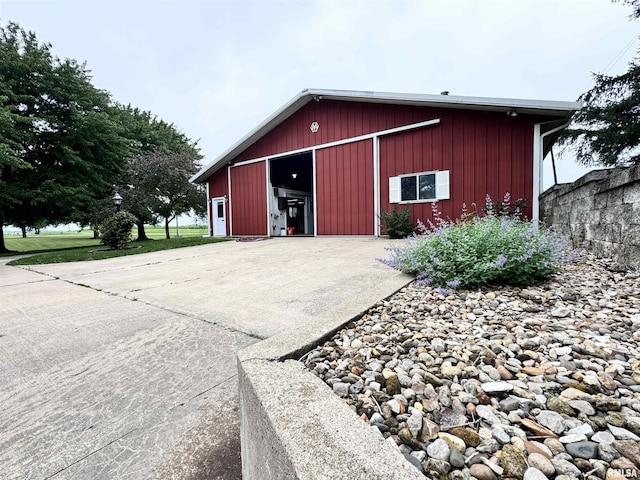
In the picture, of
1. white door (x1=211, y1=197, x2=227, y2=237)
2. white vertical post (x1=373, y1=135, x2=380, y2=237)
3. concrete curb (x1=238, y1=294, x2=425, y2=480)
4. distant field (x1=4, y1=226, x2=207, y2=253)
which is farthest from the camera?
distant field (x1=4, y1=226, x2=207, y2=253)

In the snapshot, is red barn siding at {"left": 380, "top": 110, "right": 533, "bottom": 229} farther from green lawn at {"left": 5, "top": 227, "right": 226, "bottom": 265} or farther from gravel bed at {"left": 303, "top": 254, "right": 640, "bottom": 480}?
green lawn at {"left": 5, "top": 227, "right": 226, "bottom": 265}

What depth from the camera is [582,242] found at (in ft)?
10.9

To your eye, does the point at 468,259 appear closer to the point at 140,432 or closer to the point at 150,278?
the point at 140,432

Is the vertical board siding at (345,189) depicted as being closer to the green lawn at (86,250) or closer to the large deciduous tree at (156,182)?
the green lawn at (86,250)

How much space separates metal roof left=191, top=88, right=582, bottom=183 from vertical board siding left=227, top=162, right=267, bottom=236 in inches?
35.0

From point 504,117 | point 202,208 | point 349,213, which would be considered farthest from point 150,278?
point 202,208

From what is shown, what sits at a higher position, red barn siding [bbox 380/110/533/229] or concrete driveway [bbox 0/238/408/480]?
red barn siding [bbox 380/110/533/229]

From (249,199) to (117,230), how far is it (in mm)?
4313

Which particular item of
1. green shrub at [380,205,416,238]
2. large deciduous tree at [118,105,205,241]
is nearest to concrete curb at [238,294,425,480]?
green shrub at [380,205,416,238]

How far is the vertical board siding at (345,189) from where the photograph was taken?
831cm

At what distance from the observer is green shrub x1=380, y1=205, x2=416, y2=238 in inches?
283

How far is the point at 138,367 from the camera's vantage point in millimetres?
1460

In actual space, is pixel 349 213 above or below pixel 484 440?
above

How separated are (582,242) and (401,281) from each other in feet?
8.14
